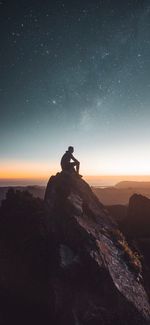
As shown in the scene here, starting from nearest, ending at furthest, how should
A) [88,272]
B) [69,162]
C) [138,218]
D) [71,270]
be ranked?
[88,272] < [71,270] < [69,162] < [138,218]

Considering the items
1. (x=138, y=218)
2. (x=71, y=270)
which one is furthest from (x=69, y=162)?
(x=138, y=218)

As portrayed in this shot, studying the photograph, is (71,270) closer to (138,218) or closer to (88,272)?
(88,272)

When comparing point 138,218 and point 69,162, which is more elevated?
point 69,162

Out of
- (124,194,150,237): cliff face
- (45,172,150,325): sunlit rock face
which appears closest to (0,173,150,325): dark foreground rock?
(45,172,150,325): sunlit rock face

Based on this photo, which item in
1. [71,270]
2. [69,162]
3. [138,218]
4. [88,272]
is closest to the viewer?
[88,272]

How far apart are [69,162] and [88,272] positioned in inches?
305

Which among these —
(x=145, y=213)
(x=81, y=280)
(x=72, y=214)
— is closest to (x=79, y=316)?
(x=81, y=280)

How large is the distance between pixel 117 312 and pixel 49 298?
3.84 meters

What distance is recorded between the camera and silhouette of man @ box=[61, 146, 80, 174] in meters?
19.0

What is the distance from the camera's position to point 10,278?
698 inches

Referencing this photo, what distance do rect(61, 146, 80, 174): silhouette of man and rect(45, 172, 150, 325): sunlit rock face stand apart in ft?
6.90

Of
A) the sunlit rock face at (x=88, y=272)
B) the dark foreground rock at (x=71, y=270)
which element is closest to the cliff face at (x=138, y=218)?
the dark foreground rock at (x=71, y=270)

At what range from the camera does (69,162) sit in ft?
63.7

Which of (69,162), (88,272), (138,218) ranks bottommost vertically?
(88,272)
